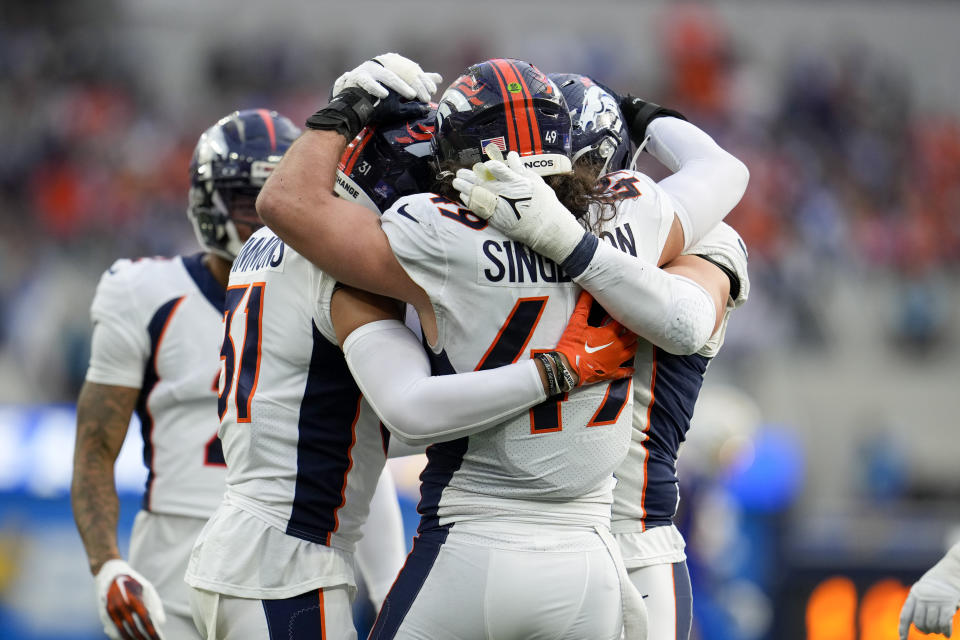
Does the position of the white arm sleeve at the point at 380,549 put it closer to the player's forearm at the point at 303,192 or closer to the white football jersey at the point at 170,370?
the white football jersey at the point at 170,370

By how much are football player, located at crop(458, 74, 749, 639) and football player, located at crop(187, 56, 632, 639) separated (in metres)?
0.72

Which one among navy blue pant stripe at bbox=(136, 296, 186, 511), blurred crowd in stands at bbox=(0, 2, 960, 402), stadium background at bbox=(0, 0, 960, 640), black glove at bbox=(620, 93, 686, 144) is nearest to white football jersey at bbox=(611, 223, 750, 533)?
black glove at bbox=(620, 93, 686, 144)

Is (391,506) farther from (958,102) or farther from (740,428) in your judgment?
(958,102)

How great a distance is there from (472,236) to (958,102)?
21301 mm

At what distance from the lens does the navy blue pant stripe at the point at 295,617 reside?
3303 mm

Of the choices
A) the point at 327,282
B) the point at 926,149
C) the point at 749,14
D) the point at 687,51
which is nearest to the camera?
the point at 327,282

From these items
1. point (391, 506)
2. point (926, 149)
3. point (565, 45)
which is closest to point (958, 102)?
point (926, 149)

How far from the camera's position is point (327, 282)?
3.24 meters

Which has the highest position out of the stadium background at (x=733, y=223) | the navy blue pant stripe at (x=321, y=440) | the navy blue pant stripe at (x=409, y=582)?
the navy blue pant stripe at (x=321, y=440)

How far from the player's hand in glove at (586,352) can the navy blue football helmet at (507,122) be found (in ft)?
1.25

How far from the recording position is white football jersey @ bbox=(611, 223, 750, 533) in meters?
3.52

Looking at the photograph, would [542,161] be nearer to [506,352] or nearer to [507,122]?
[507,122]

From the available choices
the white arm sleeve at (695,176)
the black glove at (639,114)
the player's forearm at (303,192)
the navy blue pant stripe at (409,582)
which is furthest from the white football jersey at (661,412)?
the player's forearm at (303,192)

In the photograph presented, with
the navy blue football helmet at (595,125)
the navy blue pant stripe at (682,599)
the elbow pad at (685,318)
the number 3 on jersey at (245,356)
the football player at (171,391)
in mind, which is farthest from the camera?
the football player at (171,391)
